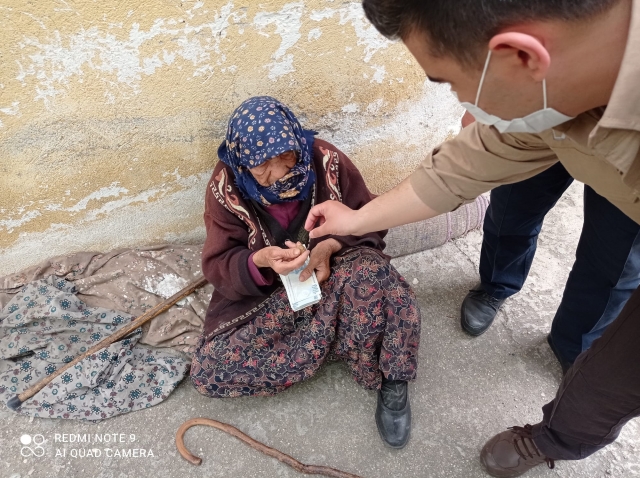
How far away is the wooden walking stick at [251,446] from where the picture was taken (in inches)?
70.9

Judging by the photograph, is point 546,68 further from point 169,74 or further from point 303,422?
point 303,422

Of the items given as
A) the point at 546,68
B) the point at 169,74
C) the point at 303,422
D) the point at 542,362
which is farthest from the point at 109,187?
the point at 542,362

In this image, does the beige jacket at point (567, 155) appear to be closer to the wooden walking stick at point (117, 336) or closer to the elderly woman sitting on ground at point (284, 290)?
the elderly woman sitting on ground at point (284, 290)

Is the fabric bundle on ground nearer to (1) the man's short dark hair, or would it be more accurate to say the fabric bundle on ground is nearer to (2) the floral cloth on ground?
(2) the floral cloth on ground

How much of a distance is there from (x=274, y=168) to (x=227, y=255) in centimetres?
38

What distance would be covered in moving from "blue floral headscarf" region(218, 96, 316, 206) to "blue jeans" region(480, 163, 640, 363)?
0.82 metres

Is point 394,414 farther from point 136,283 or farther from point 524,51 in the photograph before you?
point 524,51

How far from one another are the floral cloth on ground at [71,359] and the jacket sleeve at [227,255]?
548 mm

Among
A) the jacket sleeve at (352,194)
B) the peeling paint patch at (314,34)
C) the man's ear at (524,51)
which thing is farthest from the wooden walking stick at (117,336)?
the man's ear at (524,51)

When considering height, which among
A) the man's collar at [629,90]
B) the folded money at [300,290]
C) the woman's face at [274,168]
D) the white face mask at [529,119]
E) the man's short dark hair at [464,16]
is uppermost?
the man's short dark hair at [464,16]

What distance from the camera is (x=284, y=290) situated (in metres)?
1.93

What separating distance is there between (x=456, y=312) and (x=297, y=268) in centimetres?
97

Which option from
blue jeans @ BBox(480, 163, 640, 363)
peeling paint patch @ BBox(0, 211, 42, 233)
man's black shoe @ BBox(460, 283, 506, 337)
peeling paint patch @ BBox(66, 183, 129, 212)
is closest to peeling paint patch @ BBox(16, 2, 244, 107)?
peeling paint patch @ BBox(66, 183, 129, 212)

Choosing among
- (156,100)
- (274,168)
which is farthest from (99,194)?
(274,168)
